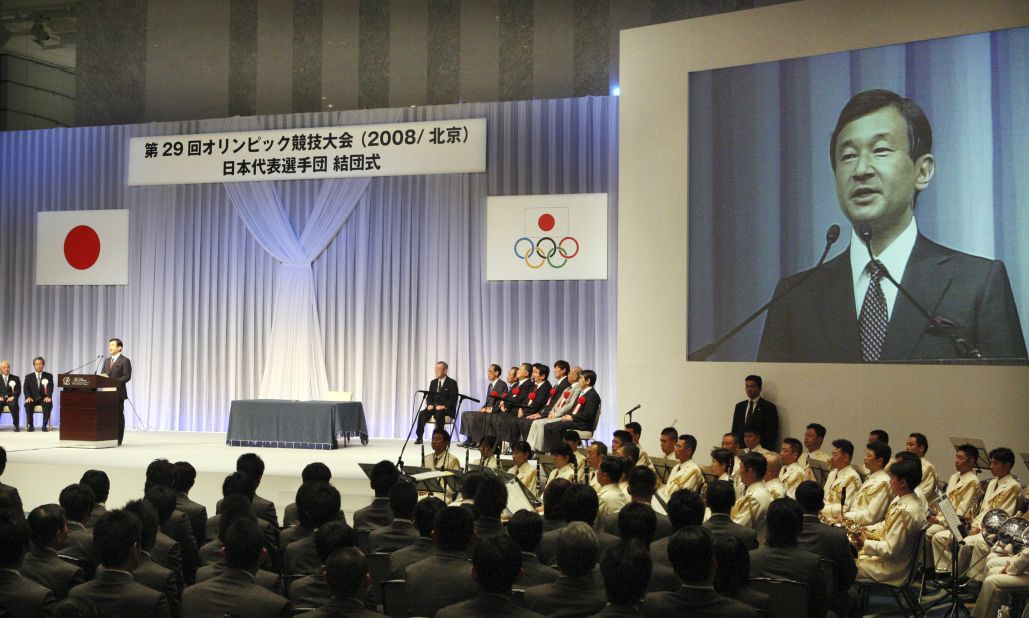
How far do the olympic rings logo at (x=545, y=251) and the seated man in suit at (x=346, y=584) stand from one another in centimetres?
1077

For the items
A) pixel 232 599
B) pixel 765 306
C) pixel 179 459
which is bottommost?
pixel 179 459

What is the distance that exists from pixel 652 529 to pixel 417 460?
8613 mm

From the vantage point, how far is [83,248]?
636 inches

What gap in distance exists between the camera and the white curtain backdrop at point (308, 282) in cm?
1415

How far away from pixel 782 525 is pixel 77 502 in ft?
9.41

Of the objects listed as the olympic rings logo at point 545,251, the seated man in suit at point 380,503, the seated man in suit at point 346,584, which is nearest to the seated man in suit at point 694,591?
the seated man in suit at point 346,584

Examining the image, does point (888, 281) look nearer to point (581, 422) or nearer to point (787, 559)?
point (581, 422)

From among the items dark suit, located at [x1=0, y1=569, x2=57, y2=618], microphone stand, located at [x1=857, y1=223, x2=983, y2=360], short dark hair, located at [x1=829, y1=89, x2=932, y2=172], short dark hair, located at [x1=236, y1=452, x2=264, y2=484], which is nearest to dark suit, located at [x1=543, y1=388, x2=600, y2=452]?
microphone stand, located at [x1=857, y1=223, x2=983, y2=360]

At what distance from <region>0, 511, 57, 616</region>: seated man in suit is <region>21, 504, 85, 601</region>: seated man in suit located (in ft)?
0.97

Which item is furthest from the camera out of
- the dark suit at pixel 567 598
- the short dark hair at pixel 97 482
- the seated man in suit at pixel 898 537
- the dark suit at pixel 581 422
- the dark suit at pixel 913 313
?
the dark suit at pixel 581 422

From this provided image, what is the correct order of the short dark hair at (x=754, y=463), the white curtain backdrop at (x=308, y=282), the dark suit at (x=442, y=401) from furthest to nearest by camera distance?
the white curtain backdrop at (x=308, y=282), the dark suit at (x=442, y=401), the short dark hair at (x=754, y=463)

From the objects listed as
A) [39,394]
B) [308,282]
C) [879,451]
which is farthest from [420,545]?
[39,394]

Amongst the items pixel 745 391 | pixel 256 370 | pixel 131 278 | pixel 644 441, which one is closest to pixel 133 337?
pixel 131 278

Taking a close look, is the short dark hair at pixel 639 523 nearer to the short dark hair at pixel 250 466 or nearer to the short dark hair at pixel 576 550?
the short dark hair at pixel 576 550
